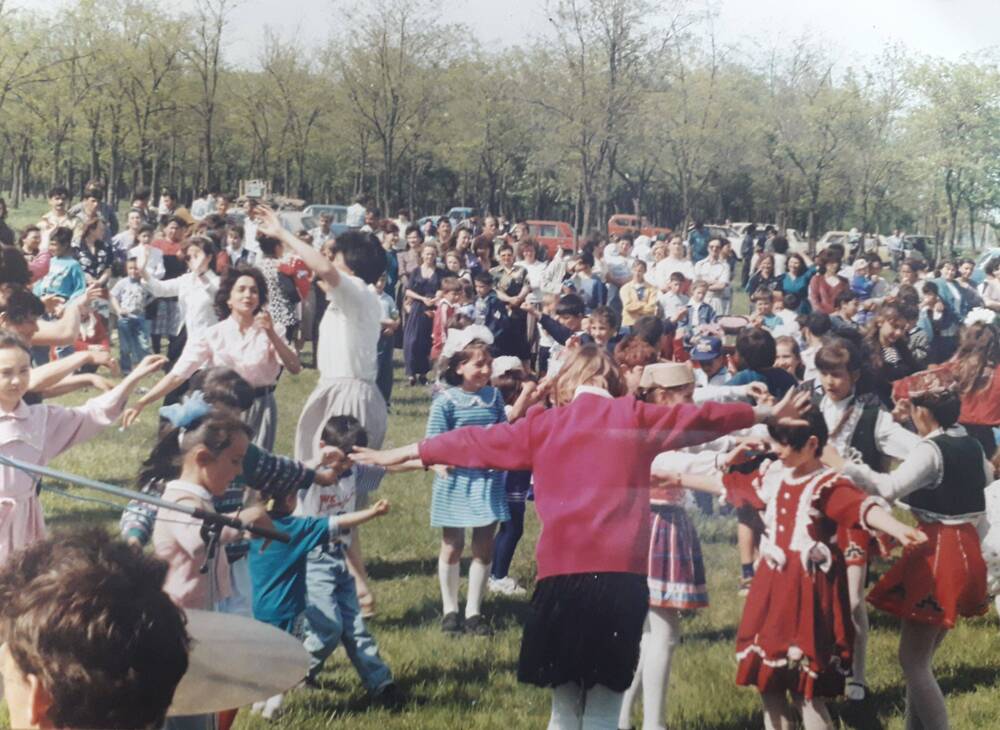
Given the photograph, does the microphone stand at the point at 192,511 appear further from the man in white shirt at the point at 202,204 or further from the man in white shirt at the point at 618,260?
the man in white shirt at the point at 618,260

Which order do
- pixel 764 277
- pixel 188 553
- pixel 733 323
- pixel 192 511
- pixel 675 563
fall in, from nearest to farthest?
pixel 192 511
pixel 188 553
pixel 675 563
pixel 764 277
pixel 733 323

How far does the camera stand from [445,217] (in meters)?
3.01

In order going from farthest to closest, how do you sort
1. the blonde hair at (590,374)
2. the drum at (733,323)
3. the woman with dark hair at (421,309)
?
the drum at (733,323) < the woman with dark hair at (421,309) < the blonde hair at (590,374)

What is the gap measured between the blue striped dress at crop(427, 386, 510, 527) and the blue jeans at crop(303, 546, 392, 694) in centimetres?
34

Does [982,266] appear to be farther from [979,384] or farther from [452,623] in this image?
[452,623]

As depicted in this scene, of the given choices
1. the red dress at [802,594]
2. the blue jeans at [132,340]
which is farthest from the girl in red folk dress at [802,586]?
the blue jeans at [132,340]

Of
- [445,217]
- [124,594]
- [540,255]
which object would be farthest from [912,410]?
[124,594]

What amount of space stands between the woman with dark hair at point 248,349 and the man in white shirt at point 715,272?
3.39 ft

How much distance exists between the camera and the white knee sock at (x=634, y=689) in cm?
289

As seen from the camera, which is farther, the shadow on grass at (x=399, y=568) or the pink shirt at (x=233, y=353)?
the shadow on grass at (x=399, y=568)

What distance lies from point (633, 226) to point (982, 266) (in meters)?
1.28

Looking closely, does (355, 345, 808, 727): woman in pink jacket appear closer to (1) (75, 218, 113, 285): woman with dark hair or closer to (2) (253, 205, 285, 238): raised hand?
(2) (253, 205, 285, 238): raised hand

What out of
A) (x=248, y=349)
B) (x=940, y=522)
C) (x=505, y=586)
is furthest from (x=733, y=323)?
(x=248, y=349)

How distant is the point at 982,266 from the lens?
369 cm
